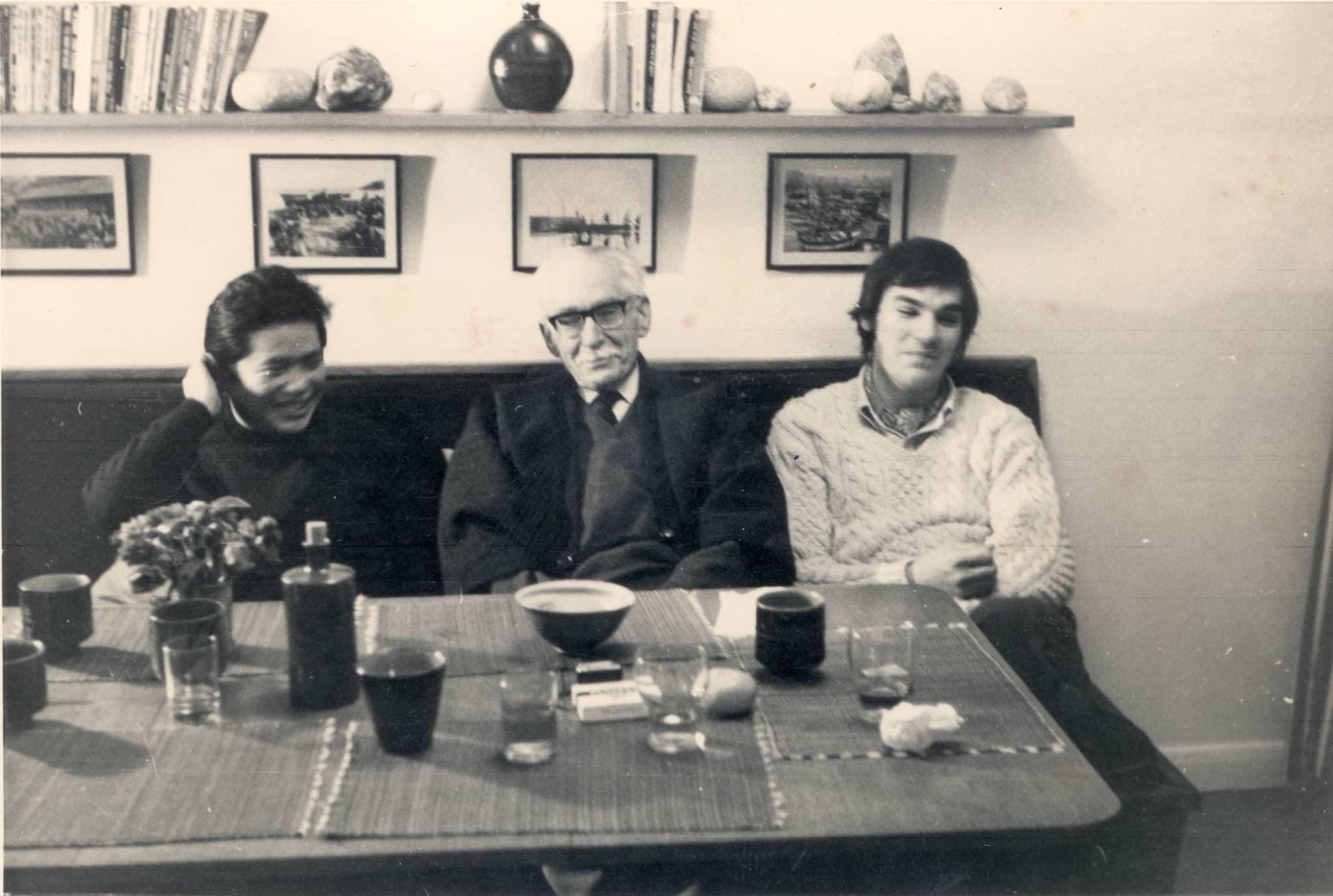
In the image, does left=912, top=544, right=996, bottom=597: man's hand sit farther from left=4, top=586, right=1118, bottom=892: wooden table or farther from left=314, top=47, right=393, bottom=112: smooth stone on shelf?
left=314, top=47, right=393, bottom=112: smooth stone on shelf

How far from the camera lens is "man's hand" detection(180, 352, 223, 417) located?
6.95 feet

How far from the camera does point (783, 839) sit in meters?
1.05

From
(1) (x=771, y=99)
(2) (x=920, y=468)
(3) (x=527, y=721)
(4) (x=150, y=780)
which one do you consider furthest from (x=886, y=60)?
(4) (x=150, y=780)

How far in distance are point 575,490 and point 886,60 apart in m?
1.03

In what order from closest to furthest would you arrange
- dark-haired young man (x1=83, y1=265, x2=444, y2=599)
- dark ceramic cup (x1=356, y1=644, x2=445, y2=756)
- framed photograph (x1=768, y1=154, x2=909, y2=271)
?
1. dark ceramic cup (x1=356, y1=644, x2=445, y2=756)
2. dark-haired young man (x1=83, y1=265, x2=444, y2=599)
3. framed photograph (x1=768, y1=154, x2=909, y2=271)

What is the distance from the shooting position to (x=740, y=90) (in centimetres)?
212

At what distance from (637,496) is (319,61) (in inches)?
40.1

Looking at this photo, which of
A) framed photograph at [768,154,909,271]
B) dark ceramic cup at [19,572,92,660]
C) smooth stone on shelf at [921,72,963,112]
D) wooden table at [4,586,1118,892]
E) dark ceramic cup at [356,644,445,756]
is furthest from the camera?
framed photograph at [768,154,909,271]

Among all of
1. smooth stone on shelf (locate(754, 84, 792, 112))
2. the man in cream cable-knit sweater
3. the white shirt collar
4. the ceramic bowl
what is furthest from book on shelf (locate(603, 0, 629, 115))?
the ceramic bowl

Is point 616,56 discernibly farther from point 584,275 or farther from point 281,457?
point 281,457

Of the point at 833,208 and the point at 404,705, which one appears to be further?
the point at 833,208

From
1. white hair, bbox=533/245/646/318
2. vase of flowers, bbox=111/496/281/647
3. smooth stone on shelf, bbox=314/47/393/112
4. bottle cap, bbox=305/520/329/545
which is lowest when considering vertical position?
vase of flowers, bbox=111/496/281/647

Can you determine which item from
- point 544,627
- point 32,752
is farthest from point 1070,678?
point 32,752

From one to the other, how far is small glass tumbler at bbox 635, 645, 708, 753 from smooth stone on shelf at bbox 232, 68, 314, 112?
134 centimetres
